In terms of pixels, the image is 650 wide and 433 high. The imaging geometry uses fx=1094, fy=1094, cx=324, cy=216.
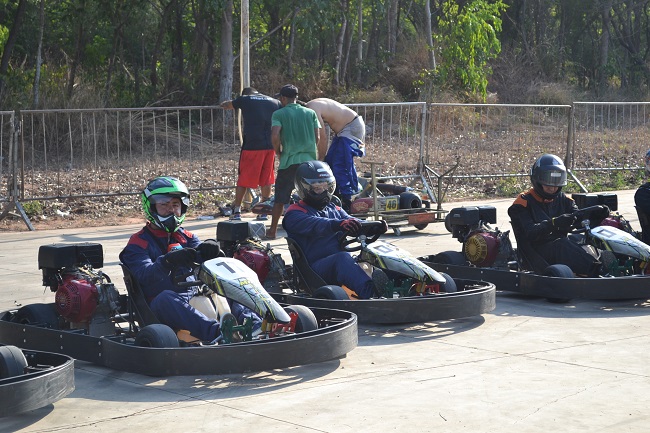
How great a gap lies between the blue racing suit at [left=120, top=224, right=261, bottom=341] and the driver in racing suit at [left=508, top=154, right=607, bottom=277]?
110 inches

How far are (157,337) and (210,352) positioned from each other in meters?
0.32

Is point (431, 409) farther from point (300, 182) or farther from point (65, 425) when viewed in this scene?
point (300, 182)

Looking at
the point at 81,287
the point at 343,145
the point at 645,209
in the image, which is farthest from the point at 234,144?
the point at 81,287

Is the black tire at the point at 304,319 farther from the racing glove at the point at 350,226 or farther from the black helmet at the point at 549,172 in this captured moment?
the black helmet at the point at 549,172

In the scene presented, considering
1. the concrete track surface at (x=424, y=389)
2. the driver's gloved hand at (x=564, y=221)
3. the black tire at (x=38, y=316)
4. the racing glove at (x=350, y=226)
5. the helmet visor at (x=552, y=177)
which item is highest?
the helmet visor at (x=552, y=177)

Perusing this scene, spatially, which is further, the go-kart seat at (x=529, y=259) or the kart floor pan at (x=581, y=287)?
the go-kart seat at (x=529, y=259)

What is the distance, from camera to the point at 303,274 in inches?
293

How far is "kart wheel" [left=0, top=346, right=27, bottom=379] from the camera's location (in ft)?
16.3

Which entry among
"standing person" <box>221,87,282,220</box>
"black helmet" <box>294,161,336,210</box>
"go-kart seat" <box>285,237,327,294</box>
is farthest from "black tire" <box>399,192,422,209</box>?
"go-kart seat" <box>285,237,327,294</box>

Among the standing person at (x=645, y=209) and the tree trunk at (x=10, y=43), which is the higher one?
the tree trunk at (x=10, y=43)

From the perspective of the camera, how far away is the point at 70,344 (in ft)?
20.0

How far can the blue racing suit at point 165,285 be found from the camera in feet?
19.5

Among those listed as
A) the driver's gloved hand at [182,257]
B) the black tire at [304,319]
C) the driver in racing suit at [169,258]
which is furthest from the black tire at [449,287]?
the driver's gloved hand at [182,257]

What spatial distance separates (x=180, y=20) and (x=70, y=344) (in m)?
15.1
